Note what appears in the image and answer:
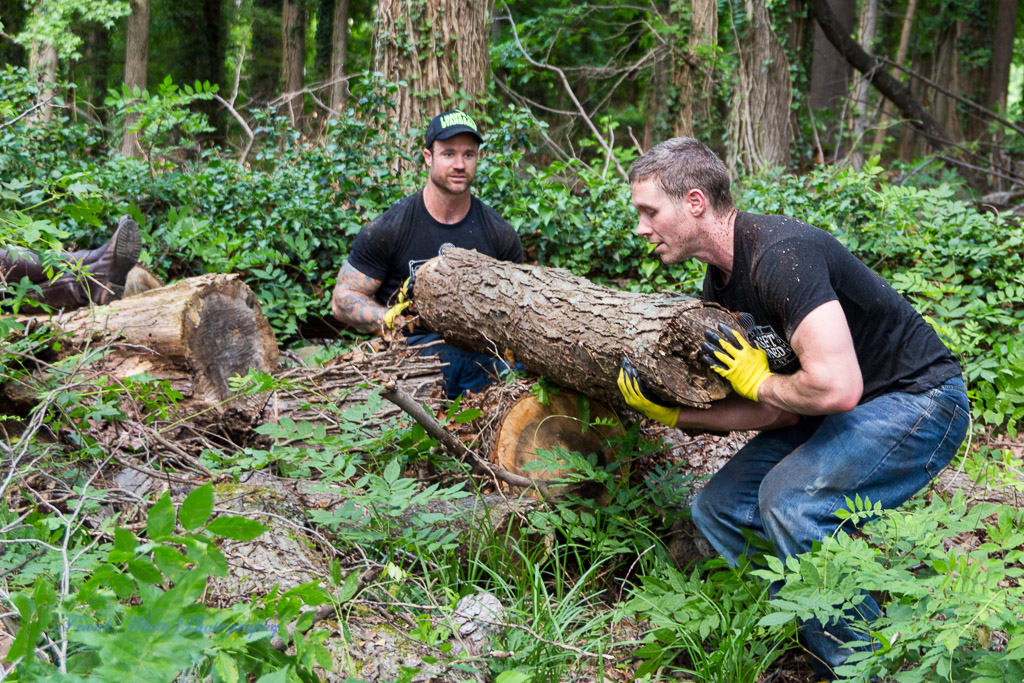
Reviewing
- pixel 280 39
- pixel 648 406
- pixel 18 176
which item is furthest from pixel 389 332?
pixel 280 39

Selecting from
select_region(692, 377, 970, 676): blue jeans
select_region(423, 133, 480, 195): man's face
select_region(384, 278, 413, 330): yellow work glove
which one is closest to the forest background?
select_region(692, 377, 970, 676): blue jeans

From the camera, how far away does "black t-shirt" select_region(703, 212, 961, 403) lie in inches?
104

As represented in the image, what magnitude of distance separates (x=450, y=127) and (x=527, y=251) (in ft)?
6.33

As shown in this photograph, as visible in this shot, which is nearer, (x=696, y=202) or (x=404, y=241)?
(x=696, y=202)

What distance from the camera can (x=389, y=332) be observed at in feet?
13.6

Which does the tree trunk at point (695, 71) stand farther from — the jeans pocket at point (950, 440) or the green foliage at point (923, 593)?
the green foliage at point (923, 593)

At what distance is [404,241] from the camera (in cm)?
446

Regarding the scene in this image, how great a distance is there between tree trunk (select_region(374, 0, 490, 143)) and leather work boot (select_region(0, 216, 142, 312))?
2.74 m

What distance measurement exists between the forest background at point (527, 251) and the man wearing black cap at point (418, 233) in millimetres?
821

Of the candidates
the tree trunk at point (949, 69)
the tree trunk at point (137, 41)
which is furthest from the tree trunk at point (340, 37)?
the tree trunk at point (949, 69)

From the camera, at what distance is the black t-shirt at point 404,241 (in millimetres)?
4445

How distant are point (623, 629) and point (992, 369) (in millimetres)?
3347

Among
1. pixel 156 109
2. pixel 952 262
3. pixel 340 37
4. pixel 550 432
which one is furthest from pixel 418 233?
pixel 340 37

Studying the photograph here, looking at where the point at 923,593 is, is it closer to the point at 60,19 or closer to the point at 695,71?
the point at 695,71
